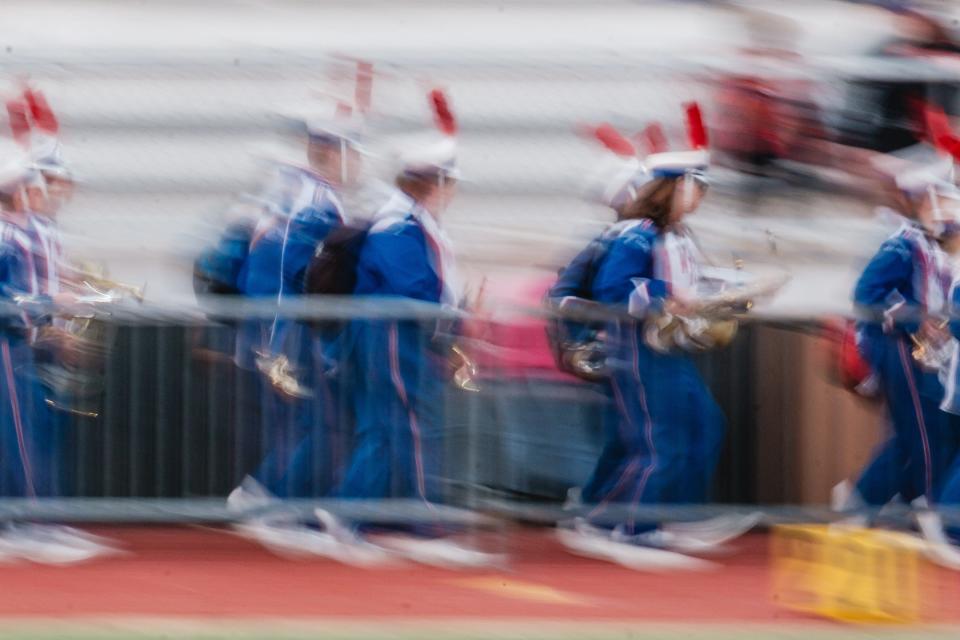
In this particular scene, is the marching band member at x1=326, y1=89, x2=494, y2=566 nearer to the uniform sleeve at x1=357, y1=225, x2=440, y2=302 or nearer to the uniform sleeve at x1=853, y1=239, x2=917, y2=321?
the uniform sleeve at x1=357, y1=225, x2=440, y2=302

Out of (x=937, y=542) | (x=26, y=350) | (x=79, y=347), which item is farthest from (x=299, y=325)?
(x=937, y=542)

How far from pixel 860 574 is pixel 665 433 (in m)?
1.48

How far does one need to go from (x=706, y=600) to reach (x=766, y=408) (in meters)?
1.51

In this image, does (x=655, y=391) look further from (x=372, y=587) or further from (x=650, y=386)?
(x=372, y=587)

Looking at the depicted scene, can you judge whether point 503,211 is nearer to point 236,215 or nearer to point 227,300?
point 236,215

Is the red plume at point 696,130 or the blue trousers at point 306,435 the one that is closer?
the blue trousers at point 306,435

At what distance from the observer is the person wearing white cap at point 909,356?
306 inches

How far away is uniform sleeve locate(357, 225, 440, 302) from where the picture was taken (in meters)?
7.95

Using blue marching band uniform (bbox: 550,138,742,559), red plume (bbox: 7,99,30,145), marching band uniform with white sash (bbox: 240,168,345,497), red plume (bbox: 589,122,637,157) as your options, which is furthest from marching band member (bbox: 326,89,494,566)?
red plume (bbox: 7,99,30,145)

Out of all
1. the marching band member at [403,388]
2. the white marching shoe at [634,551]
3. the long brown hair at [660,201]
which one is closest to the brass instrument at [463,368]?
the marching band member at [403,388]

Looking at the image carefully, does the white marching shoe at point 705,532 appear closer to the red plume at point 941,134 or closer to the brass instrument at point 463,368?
the brass instrument at point 463,368

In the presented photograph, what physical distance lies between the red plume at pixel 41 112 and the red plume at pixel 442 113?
1439 mm

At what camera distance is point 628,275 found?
8.02m

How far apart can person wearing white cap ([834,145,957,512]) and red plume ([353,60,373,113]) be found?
6.42ft
